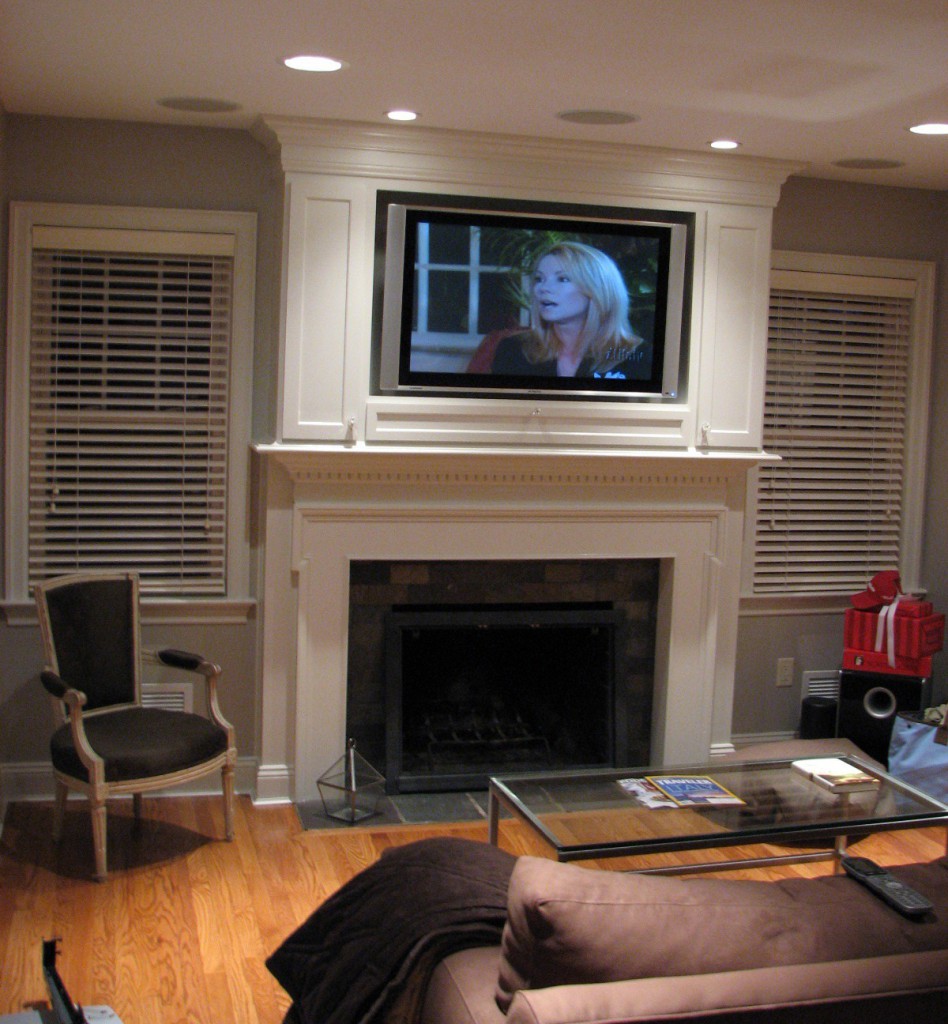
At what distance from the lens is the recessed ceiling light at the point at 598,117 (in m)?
4.02

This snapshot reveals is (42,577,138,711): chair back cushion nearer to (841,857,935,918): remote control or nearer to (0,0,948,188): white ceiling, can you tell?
(0,0,948,188): white ceiling

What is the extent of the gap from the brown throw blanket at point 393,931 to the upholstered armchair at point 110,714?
135 centimetres

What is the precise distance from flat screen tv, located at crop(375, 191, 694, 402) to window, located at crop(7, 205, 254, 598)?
0.62 m

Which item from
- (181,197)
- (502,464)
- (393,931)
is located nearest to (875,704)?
(502,464)

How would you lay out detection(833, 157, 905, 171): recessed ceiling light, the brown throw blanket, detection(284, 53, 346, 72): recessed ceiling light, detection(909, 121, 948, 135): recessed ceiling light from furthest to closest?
1. detection(833, 157, 905, 171): recessed ceiling light
2. detection(909, 121, 948, 135): recessed ceiling light
3. detection(284, 53, 346, 72): recessed ceiling light
4. the brown throw blanket

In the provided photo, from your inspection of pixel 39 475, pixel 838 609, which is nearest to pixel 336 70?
pixel 39 475

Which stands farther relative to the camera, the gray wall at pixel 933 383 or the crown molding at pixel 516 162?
the gray wall at pixel 933 383

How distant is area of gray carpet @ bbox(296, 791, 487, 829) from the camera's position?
174 inches

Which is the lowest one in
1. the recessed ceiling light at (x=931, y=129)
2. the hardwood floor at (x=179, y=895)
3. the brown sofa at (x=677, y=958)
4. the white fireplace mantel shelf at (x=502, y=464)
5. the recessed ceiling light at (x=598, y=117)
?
the hardwood floor at (x=179, y=895)

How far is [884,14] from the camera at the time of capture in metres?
2.87

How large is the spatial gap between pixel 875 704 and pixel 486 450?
1998mm

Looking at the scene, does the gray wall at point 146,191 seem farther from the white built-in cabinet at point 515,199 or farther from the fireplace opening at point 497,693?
the fireplace opening at point 497,693

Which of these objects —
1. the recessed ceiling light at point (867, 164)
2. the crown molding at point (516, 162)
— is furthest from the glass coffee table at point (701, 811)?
the recessed ceiling light at point (867, 164)

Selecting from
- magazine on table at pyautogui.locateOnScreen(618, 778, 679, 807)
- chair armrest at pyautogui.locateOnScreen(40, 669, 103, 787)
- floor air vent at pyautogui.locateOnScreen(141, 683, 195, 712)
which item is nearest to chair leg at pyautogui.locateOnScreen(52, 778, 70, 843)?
chair armrest at pyautogui.locateOnScreen(40, 669, 103, 787)
